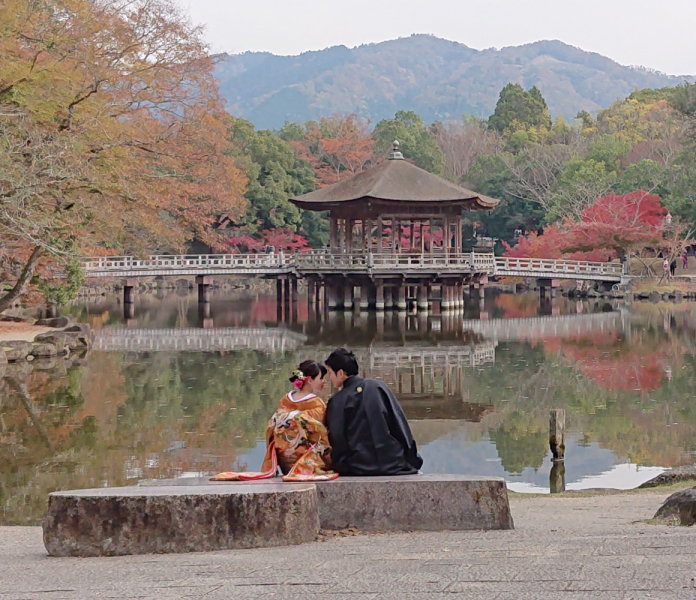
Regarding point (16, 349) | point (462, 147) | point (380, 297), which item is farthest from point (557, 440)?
point (462, 147)

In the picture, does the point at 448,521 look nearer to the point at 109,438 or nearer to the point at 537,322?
the point at 109,438

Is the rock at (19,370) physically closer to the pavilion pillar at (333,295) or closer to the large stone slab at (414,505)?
the large stone slab at (414,505)

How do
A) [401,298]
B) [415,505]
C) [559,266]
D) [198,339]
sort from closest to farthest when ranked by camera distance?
1. [415,505]
2. [198,339]
3. [401,298]
4. [559,266]

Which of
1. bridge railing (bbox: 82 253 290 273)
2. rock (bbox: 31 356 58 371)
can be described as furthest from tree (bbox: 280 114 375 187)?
rock (bbox: 31 356 58 371)

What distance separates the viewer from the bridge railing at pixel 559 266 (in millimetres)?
37250

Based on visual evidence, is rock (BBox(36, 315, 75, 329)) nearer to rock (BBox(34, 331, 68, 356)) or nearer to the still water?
the still water

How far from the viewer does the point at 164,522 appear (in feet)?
17.0

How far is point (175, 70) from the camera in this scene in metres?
27.3

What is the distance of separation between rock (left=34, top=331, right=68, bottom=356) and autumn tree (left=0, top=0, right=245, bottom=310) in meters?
1.21

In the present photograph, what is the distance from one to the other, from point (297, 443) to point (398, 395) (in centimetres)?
1000

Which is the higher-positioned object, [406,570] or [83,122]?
[83,122]

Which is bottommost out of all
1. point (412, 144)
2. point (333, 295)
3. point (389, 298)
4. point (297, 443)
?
point (389, 298)

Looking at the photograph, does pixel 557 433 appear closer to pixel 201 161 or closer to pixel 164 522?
pixel 164 522

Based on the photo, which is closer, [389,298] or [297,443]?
[297,443]
